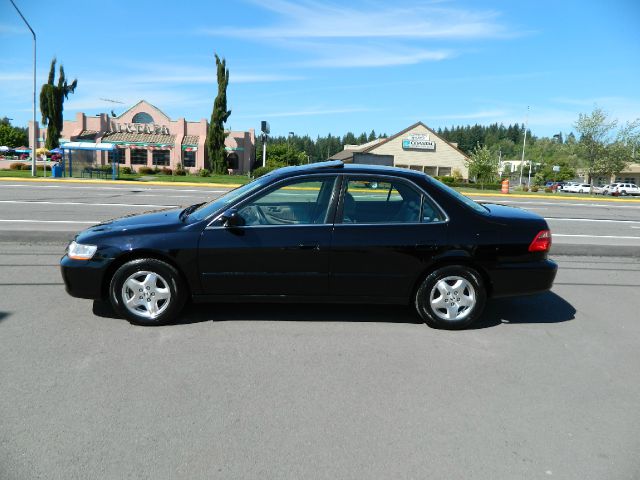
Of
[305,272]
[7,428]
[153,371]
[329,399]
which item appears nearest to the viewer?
[7,428]

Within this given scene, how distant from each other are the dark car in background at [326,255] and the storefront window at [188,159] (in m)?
49.9

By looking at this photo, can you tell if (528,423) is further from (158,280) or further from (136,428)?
(158,280)

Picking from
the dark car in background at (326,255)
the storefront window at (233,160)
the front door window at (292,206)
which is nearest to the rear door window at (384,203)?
the dark car in background at (326,255)

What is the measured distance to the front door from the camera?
4.43 m

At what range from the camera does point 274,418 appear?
119 inches

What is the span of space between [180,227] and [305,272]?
1.22 metres

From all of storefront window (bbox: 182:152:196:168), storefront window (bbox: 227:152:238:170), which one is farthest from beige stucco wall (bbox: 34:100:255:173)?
storefront window (bbox: 227:152:238:170)

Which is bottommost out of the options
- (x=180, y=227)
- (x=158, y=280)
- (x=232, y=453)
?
(x=232, y=453)

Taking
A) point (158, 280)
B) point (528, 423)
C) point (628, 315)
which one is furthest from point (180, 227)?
point (628, 315)

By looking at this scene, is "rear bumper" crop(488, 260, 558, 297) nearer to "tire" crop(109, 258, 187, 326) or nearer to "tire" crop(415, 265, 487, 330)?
"tire" crop(415, 265, 487, 330)

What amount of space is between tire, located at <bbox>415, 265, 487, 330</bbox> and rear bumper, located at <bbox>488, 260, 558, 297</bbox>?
0.54 ft

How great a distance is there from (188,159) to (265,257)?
2001 inches

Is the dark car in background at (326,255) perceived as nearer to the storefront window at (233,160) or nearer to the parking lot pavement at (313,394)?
the parking lot pavement at (313,394)

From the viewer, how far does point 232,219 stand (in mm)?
4402
